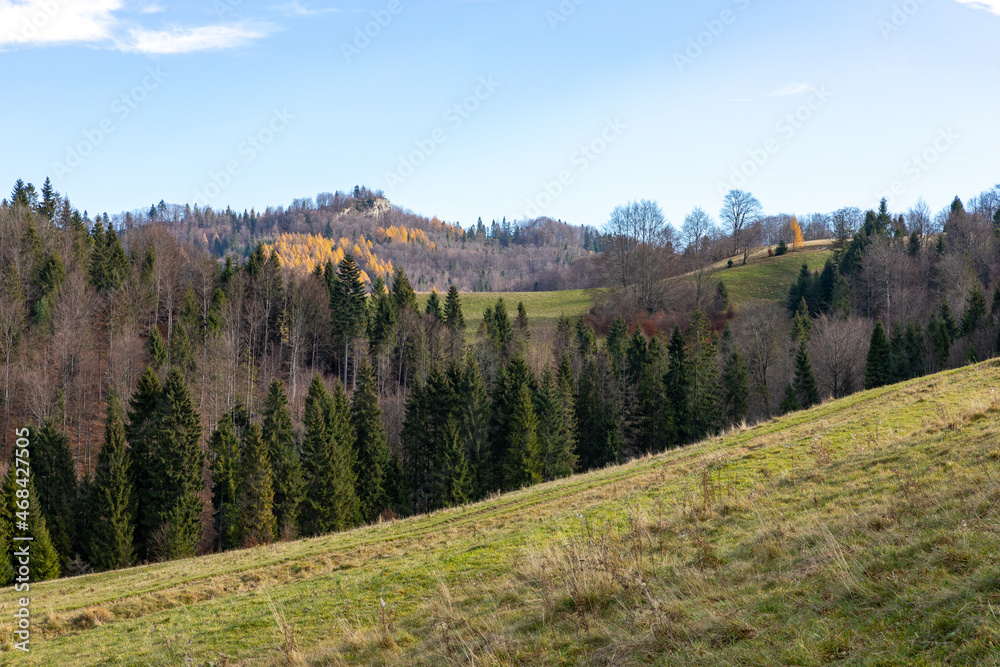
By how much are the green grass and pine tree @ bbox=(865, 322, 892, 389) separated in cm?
4002

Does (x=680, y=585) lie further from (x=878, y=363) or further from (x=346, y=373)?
(x=346, y=373)

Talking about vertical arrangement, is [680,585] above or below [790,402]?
above

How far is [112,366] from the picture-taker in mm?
64938

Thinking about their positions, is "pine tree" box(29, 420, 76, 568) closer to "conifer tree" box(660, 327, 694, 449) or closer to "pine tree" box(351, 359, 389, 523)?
"pine tree" box(351, 359, 389, 523)

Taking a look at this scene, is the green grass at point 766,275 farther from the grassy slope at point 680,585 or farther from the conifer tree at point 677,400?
the grassy slope at point 680,585

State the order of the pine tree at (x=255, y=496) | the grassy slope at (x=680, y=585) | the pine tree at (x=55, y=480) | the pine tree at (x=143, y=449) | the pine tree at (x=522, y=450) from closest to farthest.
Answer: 1. the grassy slope at (x=680, y=585)
2. the pine tree at (x=55, y=480)
3. the pine tree at (x=143, y=449)
4. the pine tree at (x=255, y=496)
5. the pine tree at (x=522, y=450)

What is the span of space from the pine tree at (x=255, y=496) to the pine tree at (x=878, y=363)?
56243 millimetres

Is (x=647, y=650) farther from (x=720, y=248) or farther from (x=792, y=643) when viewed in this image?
(x=720, y=248)

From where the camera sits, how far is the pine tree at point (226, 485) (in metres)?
46.0

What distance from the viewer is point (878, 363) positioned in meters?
62.2

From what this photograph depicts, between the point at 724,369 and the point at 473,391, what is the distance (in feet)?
94.8

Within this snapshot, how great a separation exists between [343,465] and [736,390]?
132ft

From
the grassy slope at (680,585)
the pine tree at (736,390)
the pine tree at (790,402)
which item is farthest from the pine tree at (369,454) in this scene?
the pine tree at (790,402)

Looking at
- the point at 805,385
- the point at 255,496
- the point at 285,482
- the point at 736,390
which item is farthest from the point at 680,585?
the point at 736,390
